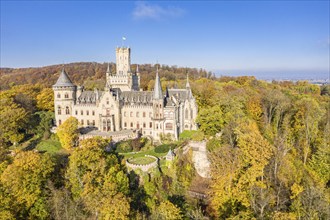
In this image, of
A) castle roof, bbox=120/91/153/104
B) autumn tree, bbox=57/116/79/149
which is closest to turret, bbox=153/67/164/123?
castle roof, bbox=120/91/153/104

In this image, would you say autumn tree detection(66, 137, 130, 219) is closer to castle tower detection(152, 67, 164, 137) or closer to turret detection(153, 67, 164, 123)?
castle tower detection(152, 67, 164, 137)

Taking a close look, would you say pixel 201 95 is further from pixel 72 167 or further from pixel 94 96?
pixel 72 167

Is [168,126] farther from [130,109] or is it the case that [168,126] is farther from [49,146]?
[49,146]

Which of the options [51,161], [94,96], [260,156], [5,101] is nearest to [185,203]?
[260,156]

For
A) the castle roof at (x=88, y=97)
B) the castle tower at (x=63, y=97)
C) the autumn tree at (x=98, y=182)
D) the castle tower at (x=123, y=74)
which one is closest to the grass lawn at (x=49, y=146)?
the castle tower at (x=63, y=97)

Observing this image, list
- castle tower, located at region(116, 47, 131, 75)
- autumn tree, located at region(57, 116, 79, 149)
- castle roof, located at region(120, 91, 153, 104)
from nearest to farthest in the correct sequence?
autumn tree, located at region(57, 116, 79, 149)
castle roof, located at region(120, 91, 153, 104)
castle tower, located at region(116, 47, 131, 75)

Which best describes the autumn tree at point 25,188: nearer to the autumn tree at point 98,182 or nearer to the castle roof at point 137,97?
the autumn tree at point 98,182

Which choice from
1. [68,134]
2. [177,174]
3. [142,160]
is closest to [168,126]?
[142,160]
